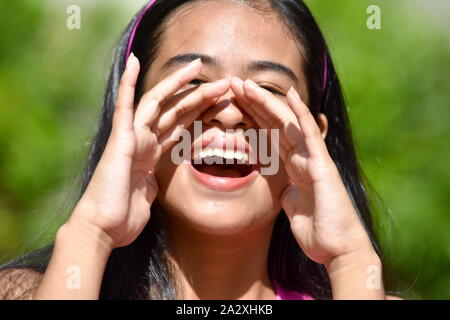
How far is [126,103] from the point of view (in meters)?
1.90

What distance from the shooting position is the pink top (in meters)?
2.40

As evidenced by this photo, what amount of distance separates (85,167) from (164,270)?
508 mm

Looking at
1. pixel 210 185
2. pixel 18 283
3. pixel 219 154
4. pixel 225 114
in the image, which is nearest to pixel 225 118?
pixel 225 114

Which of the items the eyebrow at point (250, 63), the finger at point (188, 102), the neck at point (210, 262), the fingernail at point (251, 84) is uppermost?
the eyebrow at point (250, 63)

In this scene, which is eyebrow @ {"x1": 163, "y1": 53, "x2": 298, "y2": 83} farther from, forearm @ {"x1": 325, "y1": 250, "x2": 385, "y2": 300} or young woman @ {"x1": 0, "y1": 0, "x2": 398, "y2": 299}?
forearm @ {"x1": 325, "y1": 250, "x2": 385, "y2": 300}

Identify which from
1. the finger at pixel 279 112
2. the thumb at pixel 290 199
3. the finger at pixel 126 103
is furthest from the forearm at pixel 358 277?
the finger at pixel 126 103

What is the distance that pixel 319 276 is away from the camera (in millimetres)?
2543

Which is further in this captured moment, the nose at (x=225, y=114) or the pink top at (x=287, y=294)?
the pink top at (x=287, y=294)

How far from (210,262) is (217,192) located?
0.31 meters

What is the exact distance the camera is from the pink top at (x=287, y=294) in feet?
7.88

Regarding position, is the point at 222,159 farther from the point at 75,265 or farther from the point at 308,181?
the point at 75,265

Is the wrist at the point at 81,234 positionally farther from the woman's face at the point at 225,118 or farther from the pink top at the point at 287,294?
the pink top at the point at 287,294

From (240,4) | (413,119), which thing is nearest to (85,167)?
(240,4)

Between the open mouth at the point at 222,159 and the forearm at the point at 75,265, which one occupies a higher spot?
the open mouth at the point at 222,159
